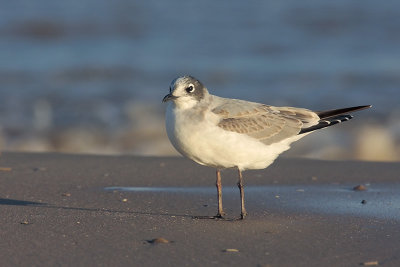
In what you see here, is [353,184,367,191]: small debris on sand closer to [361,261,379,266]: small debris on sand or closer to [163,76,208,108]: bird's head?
[163,76,208,108]: bird's head

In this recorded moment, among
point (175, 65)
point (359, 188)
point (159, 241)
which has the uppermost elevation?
point (175, 65)

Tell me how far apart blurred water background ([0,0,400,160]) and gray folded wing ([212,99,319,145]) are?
131 inches

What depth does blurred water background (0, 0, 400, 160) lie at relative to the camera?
10539 mm

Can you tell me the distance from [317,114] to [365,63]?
11.0 m

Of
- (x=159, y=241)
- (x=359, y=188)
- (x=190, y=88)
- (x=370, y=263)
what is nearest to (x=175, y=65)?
(x=359, y=188)

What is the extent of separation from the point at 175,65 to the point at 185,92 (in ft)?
37.6

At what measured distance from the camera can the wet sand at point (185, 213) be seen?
4.24 meters

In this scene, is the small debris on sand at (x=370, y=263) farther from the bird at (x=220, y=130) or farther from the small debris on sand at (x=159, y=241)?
the bird at (x=220, y=130)

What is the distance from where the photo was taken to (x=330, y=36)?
1970cm

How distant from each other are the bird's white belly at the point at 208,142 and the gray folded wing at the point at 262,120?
0.29 ft

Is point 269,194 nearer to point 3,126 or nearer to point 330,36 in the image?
point 3,126

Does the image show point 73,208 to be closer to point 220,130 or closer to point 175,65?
point 220,130

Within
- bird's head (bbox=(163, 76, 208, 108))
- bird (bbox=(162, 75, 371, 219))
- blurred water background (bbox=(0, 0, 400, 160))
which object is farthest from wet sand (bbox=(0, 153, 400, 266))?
blurred water background (bbox=(0, 0, 400, 160))

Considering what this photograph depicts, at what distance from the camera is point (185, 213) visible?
541 centimetres
